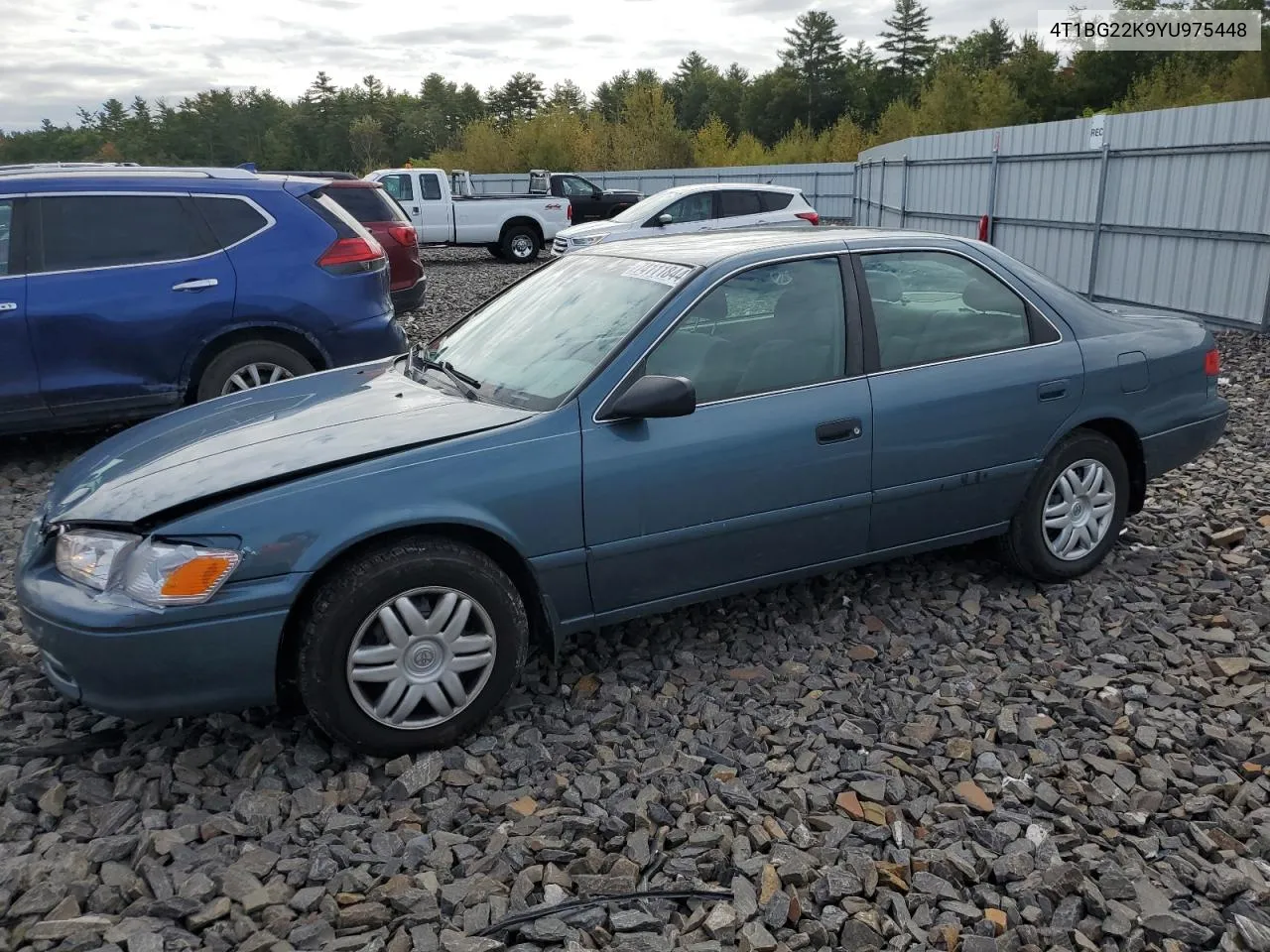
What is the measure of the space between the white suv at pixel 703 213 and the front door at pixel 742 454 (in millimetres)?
11592

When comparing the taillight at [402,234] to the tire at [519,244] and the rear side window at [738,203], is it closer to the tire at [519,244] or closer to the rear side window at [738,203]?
the rear side window at [738,203]

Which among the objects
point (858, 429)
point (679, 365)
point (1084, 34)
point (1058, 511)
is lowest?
point (1058, 511)

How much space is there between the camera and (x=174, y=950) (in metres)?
2.47

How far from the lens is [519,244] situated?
23.0 m

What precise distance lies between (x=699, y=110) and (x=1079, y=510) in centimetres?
7742

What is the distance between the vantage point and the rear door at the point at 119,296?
612 centimetres

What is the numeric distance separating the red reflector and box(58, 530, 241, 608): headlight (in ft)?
13.4

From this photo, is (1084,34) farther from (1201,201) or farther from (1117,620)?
(1117,620)

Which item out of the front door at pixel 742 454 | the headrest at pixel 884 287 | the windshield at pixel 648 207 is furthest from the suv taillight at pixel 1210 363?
the windshield at pixel 648 207

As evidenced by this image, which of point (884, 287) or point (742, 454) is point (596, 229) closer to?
point (884, 287)

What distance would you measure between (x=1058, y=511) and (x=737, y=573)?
5.21 feet

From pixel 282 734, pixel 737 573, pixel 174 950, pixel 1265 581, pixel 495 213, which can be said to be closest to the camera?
pixel 174 950

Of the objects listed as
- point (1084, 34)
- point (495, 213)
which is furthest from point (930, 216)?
point (1084, 34)

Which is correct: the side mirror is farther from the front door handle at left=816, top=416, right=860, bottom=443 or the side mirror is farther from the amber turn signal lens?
the amber turn signal lens
